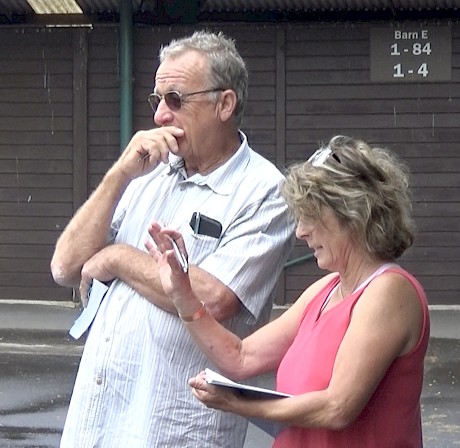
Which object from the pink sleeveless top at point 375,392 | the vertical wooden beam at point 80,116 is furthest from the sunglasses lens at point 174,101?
the vertical wooden beam at point 80,116

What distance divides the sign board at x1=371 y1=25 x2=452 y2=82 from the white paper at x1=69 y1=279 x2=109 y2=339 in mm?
7908

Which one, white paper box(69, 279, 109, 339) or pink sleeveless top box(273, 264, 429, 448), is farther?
white paper box(69, 279, 109, 339)

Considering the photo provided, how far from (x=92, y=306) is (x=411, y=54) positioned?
802 centimetres

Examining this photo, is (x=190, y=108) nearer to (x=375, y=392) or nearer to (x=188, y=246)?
(x=188, y=246)

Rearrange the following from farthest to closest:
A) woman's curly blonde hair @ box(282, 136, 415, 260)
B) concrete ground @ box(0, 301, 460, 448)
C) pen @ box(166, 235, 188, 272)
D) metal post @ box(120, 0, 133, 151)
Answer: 1. metal post @ box(120, 0, 133, 151)
2. concrete ground @ box(0, 301, 460, 448)
3. pen @ box(166, 235, 188, 272)
4. woman's curly blonde hair @ box(282, 136, 415, 260)

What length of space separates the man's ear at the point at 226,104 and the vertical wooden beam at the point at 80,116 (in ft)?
26.4

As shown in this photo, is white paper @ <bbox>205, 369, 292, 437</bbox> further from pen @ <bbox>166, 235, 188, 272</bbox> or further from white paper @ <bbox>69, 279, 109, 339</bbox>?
white paper @ <bbox>69, 279, 109, 339</bbox>

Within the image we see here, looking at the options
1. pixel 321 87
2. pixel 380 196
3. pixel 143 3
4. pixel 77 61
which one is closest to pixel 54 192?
pixel 77 61

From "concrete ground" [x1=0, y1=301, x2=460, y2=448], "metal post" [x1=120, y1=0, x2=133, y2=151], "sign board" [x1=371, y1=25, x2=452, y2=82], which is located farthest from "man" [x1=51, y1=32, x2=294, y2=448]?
"sign board" [x1=371, y1=25, x2=452, y2=82]

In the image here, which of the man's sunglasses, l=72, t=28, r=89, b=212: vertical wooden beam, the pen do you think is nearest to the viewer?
Answer: the pen

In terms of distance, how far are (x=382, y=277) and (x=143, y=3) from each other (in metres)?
Answer: 8.63

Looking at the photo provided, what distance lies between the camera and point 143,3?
1071cm

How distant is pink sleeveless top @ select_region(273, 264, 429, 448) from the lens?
2.43 meters

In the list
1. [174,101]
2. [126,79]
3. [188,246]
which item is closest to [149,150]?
[174,101]
